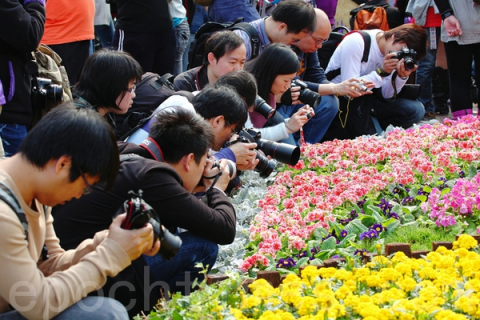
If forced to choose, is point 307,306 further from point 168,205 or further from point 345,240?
point 345,240

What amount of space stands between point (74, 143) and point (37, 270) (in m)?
0.39

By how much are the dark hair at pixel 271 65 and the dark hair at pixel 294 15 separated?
1.64ft

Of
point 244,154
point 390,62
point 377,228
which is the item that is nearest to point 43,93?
point 244,154

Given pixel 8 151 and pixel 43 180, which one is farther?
pixel 8 151

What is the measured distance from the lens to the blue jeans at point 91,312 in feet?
6.70

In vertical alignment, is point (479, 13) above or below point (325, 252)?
above

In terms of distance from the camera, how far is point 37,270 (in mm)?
1960

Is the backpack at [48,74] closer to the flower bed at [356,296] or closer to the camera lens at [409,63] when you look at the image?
the flower bed at [356,296]

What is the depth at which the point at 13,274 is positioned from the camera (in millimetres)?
1894

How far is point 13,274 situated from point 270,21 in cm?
371

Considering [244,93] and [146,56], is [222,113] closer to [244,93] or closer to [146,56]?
[244,93]

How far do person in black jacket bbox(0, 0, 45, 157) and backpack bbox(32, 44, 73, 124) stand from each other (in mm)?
50

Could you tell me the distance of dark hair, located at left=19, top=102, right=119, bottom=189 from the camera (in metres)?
1.95

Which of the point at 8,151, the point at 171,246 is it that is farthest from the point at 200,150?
the point at 8,151
